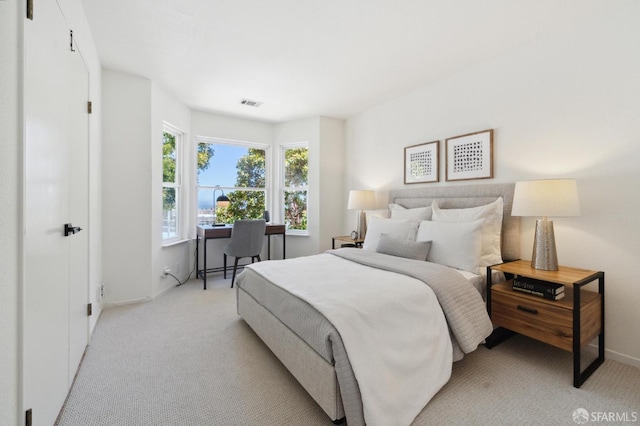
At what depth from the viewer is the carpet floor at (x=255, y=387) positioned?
1525 millimetres

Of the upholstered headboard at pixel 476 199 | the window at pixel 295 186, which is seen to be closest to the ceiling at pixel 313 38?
the upholstered headboard at pixel 476 199

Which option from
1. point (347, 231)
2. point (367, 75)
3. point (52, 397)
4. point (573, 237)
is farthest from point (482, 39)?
point (52, 397)

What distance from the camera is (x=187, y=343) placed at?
2.35 metres

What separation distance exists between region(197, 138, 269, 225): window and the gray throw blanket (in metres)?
3.23

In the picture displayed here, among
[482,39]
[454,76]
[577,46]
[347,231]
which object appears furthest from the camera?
[347,231]

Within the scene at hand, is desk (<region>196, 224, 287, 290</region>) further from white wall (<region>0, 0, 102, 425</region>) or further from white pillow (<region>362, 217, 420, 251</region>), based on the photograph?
white wall (<region>0, 0, 102, 425</region>)

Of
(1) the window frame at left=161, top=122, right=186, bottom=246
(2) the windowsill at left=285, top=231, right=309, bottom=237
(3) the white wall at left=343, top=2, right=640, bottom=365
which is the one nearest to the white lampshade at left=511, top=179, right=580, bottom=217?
(3) the white wall at left=343, top=2, right=640, bottom=365

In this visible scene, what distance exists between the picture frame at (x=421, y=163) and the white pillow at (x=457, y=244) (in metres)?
0.89

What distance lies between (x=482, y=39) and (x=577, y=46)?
2.24 feet

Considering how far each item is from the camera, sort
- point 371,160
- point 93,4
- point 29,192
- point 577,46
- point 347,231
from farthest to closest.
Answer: point 347,231, point 371,160, point 577,46, point 93,4, point 29,192

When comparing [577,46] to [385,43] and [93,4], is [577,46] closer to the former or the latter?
[385,43]

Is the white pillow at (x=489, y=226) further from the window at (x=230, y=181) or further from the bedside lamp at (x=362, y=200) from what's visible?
the window at (x=230, y=181)

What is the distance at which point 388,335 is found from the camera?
1.56 m

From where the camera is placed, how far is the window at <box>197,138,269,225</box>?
15.0ft
